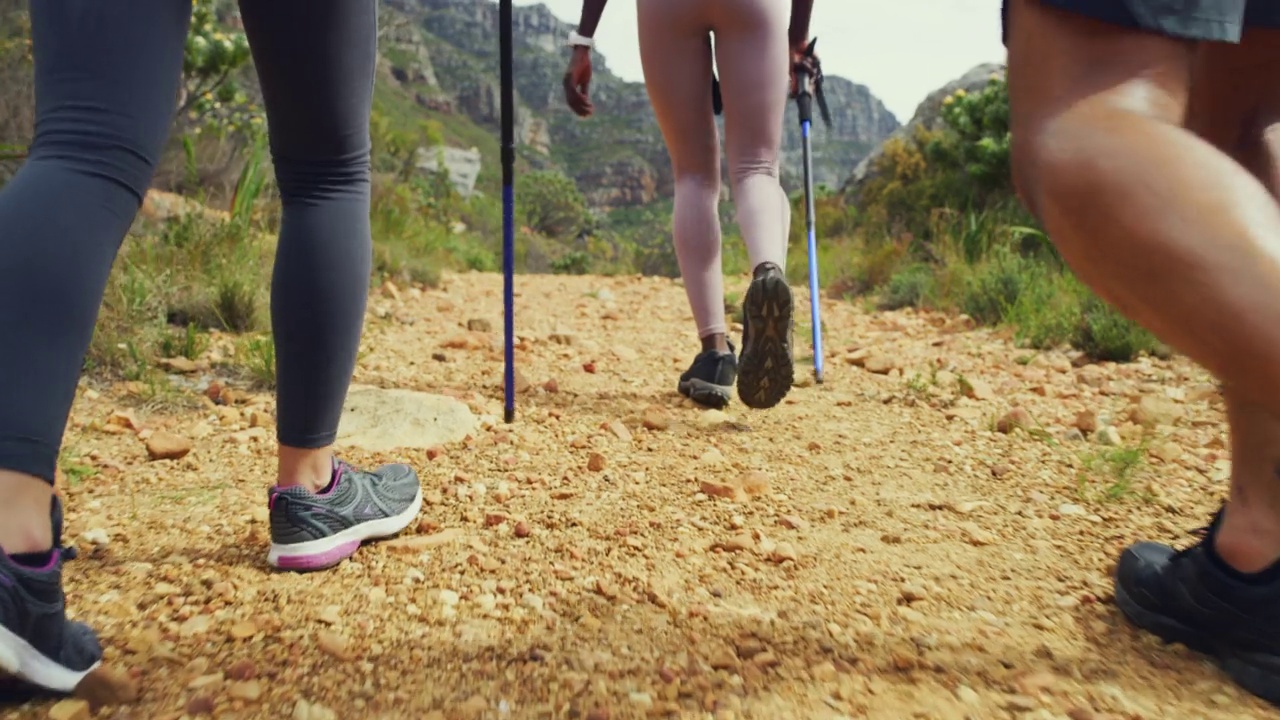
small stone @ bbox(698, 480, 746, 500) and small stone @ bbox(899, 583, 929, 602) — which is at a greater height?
small stone @ bbox(698, 480, 746, 500)

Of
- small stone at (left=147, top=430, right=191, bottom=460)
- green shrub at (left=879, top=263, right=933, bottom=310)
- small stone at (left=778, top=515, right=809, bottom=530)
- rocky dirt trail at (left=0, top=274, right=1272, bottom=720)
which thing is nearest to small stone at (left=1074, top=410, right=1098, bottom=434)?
rocky dirt trail at (left=0, top=274, right=1272, bottom=720)

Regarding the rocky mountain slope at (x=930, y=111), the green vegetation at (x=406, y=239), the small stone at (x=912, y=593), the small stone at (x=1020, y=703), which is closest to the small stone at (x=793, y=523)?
the small stone at (x=912, y=593)

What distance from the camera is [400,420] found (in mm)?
2240

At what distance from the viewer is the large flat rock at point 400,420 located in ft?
7.01

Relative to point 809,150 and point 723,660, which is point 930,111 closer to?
point 809,150

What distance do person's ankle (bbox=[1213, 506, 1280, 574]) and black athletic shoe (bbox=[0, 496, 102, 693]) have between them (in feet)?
4.59

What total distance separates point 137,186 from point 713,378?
5.85 feet

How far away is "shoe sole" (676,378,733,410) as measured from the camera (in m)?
2.59

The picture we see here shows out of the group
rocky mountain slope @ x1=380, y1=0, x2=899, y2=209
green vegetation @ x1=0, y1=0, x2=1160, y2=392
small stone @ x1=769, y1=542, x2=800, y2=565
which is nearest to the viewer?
small stone @ x1=769, y1=542, x2=800, y2=565

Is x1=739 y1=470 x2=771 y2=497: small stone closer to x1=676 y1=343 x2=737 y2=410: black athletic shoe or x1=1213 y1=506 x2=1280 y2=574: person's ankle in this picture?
x1=676 y1=343 x2=737 y2=410: black athletic shoe

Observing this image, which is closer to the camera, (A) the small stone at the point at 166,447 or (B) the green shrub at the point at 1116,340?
(A) the small stone at the point at 166,447

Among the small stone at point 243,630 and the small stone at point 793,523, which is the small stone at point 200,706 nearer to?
the small stone at point 243,630

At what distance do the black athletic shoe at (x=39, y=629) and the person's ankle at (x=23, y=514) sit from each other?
1cm

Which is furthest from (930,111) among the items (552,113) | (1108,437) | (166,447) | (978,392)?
(552,113)
